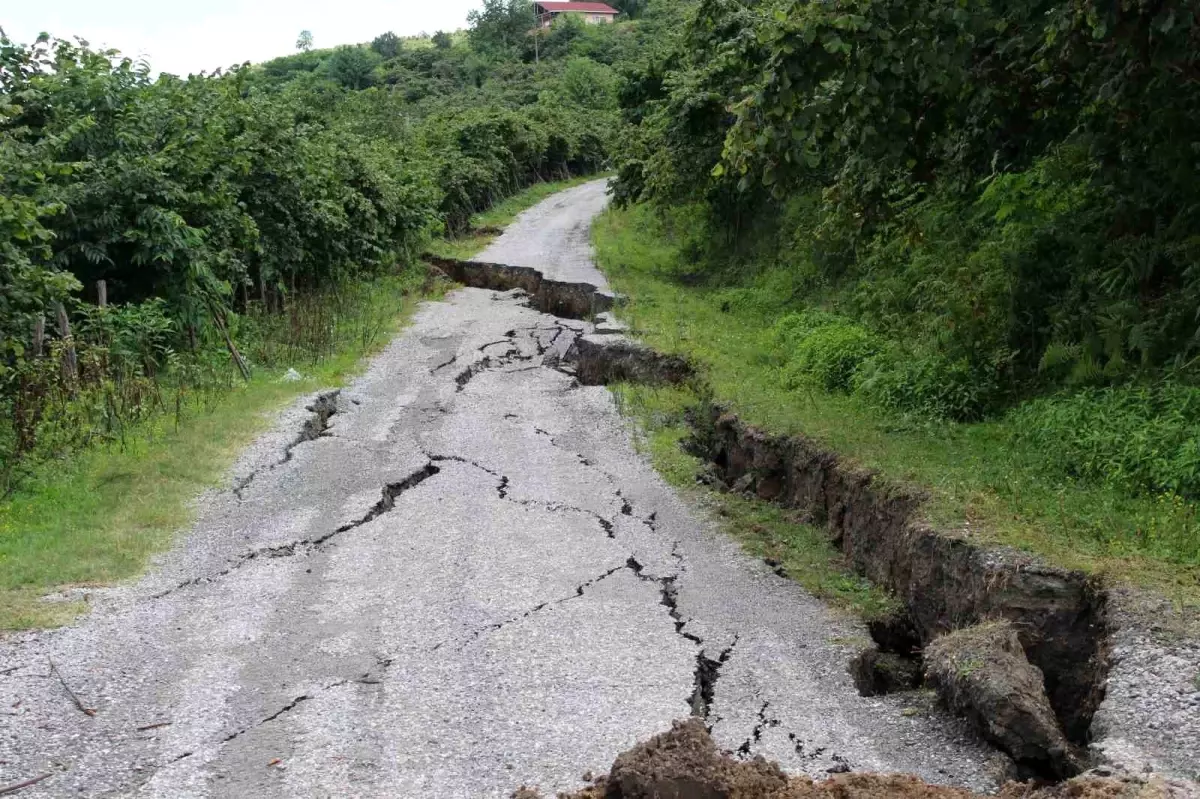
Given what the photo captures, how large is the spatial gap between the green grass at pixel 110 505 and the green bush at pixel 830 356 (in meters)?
5.82

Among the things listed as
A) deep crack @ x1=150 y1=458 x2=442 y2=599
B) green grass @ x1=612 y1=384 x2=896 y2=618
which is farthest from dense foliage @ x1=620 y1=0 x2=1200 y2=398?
deep crack @ x1=150 y1=458 x2=442 y2=599

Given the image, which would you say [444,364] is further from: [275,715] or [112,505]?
[275,715]

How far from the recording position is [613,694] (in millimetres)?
5293

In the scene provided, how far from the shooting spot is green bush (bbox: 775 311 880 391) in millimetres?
11188

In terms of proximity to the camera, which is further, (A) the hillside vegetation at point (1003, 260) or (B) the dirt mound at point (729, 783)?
(A) the hillside vegetation at point (1003, 260)

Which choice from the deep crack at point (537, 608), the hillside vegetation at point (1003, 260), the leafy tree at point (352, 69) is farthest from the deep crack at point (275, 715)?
the leafy tree at point (352, 69)

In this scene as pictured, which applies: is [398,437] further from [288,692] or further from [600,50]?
[600,50]

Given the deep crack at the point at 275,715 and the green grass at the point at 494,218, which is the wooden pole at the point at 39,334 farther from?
the green grass at the point at 494,218

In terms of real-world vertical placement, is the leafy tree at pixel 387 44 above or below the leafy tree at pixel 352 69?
above

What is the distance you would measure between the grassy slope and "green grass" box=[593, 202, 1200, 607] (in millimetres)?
5026

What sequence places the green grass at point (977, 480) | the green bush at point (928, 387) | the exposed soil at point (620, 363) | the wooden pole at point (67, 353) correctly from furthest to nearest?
the exposed soil at point (620, 363)
the wooden pole at point (67, 353)
the green bush at point (928, 387)
the green grass at point (977, 480)

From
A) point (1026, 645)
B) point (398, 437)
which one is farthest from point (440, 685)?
point (398, 437)

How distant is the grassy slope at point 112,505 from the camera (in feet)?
22.2

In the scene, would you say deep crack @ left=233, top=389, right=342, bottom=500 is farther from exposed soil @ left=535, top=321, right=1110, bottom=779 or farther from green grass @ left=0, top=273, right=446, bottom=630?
exposed soil @ left=535, top=321, right=1110, bottom=779
